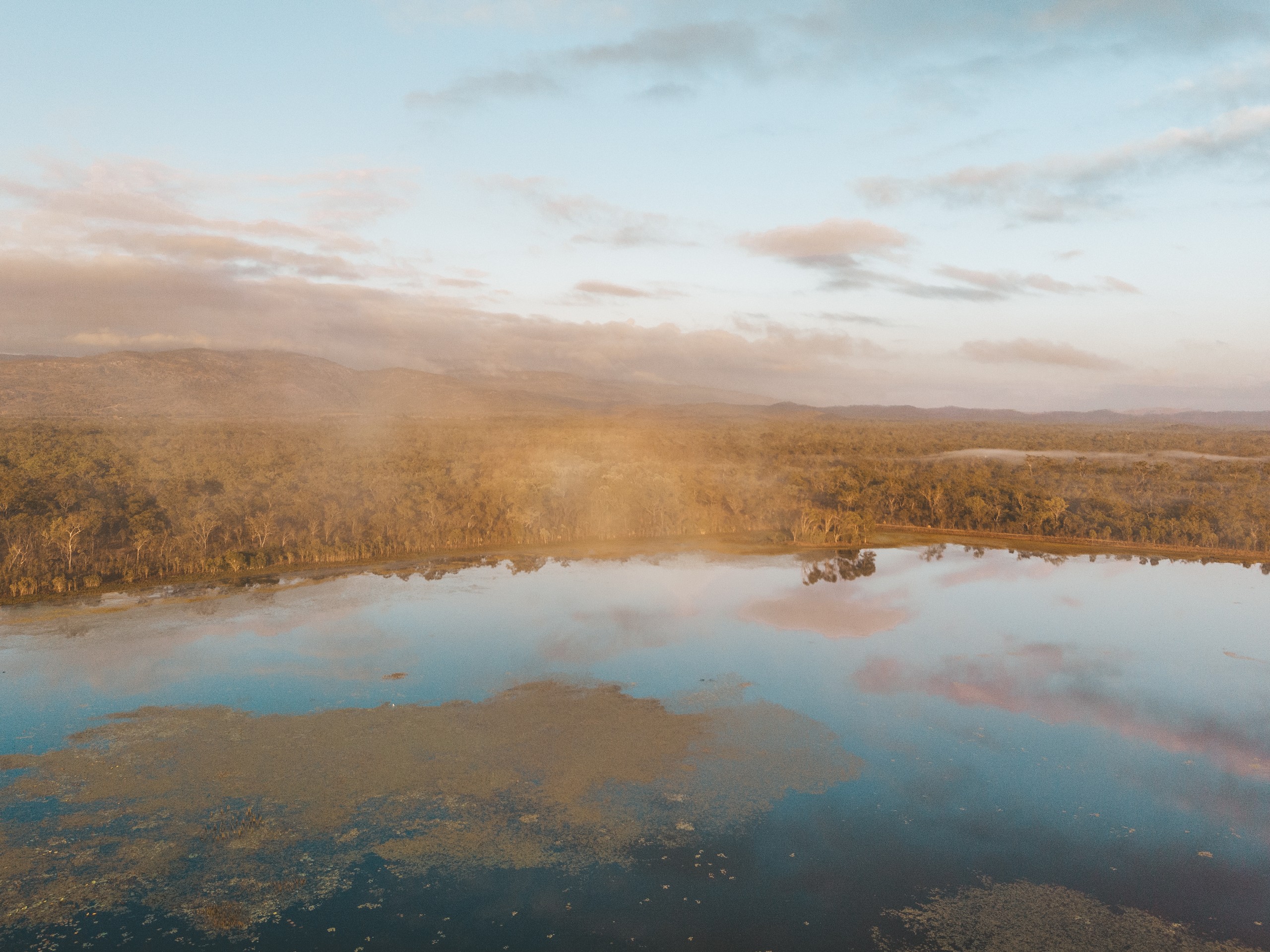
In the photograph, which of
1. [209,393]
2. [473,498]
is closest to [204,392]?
[209,393]

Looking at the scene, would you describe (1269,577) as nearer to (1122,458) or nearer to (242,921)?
(242,921)

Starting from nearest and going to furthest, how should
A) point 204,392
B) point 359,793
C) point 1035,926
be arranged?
point 1035,926 → point 359,793 → point 204,392

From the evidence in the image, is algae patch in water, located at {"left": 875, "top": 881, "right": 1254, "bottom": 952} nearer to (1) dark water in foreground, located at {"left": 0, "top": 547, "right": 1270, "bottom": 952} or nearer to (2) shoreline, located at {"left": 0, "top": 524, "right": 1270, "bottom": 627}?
(1) dark water in foreground, located at {"left": 0, "top": 547, "right": 1270, "bottom": 952}

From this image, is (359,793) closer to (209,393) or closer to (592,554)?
(592,554)

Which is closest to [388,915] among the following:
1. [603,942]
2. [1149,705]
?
[603,942]

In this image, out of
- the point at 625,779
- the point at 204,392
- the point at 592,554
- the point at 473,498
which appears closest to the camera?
the point at 625,779

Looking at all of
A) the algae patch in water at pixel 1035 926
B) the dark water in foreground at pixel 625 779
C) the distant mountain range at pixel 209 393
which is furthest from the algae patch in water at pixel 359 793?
the distant mountain range at pixel 209 393
